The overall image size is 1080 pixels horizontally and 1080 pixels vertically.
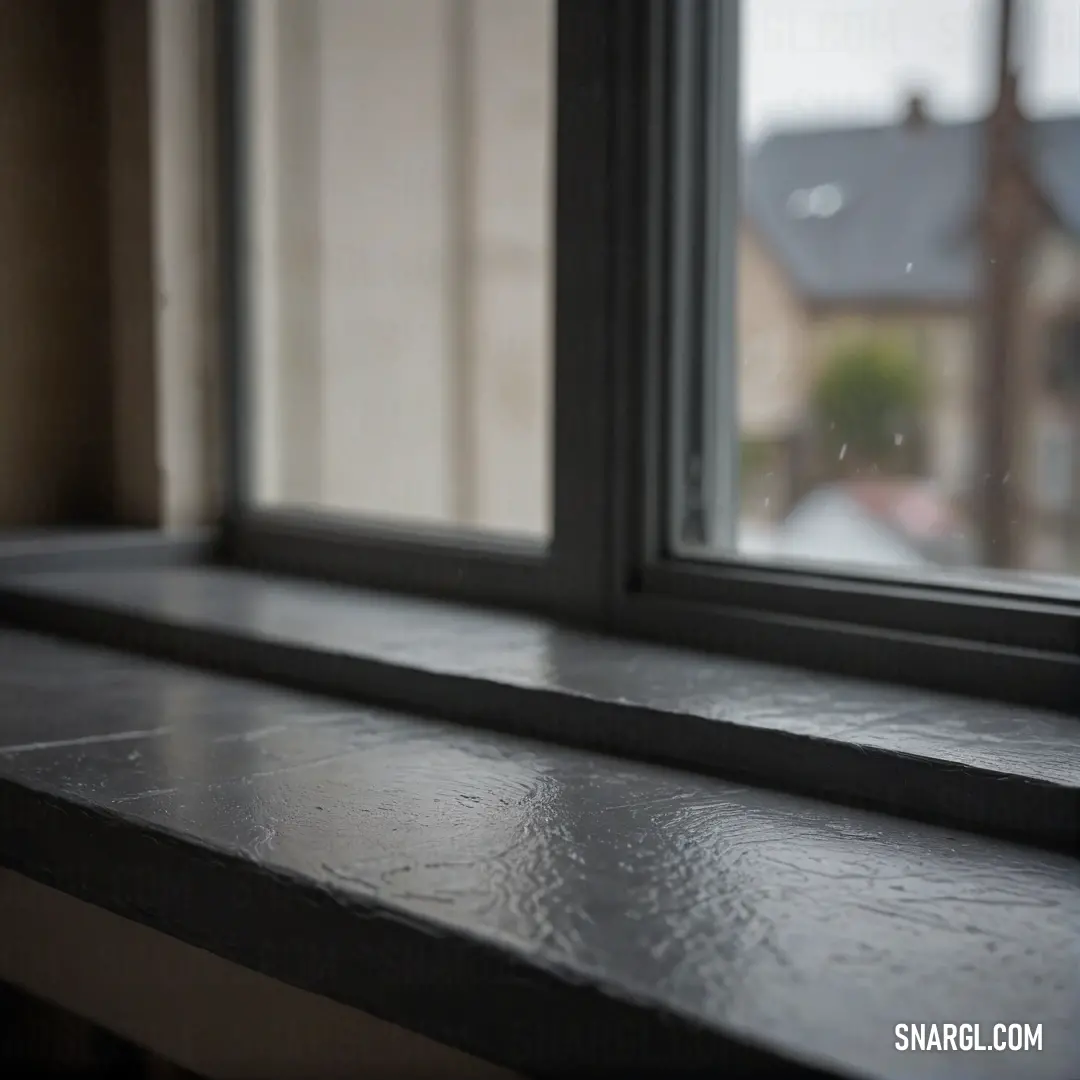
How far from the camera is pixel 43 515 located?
7.23 ft

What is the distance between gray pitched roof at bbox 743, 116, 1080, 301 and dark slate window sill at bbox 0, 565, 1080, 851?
477 millimetres

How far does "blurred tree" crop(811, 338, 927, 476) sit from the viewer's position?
161 cm

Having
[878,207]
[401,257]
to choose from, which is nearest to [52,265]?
[401,257]

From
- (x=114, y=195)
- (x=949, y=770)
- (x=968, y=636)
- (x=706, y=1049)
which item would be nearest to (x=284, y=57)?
(x=114, y=195)

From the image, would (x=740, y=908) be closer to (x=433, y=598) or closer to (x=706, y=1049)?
(x=706, y=1049)

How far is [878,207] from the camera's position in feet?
5.41

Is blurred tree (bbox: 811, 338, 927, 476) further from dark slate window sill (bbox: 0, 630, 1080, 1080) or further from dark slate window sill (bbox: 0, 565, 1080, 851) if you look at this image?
dark slate window sill (bbox: 0, 630, 1080, 1080)

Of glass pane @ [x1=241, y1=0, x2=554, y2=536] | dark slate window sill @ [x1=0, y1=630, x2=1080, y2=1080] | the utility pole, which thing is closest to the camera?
dark slate window sill @ [x1=0, y1=630, x2=1080, y2=1080]

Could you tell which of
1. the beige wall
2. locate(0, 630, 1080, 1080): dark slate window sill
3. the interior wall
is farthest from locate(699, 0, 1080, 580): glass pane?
the interior wall

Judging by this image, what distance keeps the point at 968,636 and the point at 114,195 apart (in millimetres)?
1418

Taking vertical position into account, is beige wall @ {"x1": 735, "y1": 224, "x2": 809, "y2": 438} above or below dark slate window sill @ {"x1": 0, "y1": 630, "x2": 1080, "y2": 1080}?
above

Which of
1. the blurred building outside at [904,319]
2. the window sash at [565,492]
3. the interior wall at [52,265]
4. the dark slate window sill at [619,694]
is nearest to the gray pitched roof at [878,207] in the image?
the blurred building outside at [904,319]

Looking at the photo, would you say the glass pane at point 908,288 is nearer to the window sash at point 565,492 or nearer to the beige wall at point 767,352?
the beige wall at point 767,352

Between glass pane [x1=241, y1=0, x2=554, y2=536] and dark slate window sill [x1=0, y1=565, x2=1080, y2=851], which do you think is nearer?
dark slate window sill [x1=0, y1=565, x2=1080, y2=851]
